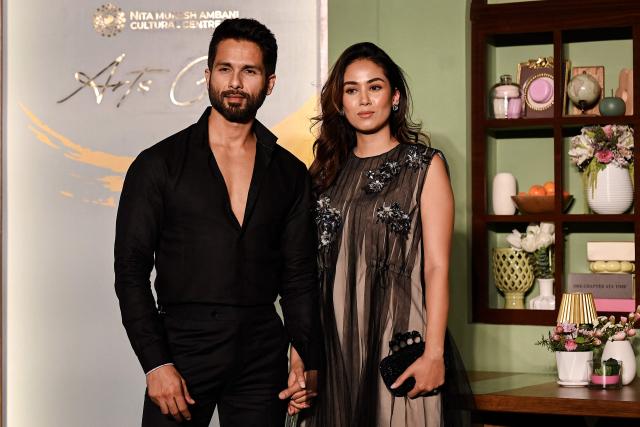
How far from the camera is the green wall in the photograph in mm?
4074

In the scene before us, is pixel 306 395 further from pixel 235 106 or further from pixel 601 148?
pixel 601 148

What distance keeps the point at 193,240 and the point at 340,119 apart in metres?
0.67

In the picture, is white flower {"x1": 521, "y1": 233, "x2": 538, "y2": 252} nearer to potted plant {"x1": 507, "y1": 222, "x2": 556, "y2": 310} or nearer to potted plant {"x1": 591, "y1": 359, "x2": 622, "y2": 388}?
potted plant {"x1": 507, "y1": 222, "x2": 556, "y2": 310}

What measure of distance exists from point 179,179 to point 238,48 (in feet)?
1.24

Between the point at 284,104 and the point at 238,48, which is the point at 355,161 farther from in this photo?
the point at 284,104

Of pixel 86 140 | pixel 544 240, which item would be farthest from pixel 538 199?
pixel 86 140

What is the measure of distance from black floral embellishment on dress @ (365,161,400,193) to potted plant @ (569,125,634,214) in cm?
151

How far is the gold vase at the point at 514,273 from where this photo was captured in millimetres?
4145

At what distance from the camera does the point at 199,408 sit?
2.59m

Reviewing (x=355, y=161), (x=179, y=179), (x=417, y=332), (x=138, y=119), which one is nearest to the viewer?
(x=179, y=179)

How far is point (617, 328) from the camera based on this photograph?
3691mm

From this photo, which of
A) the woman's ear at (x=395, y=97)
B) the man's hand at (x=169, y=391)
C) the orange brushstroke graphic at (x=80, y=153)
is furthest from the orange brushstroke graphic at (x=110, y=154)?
the man's hand at (x=169, y=391)

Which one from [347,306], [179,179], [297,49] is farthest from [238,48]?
[297,49]

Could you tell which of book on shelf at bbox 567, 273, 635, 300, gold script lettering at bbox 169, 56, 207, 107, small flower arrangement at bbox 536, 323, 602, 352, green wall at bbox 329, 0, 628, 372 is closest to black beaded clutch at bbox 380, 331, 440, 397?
small flower arrangement at bbox 536, 323, 602, 352
